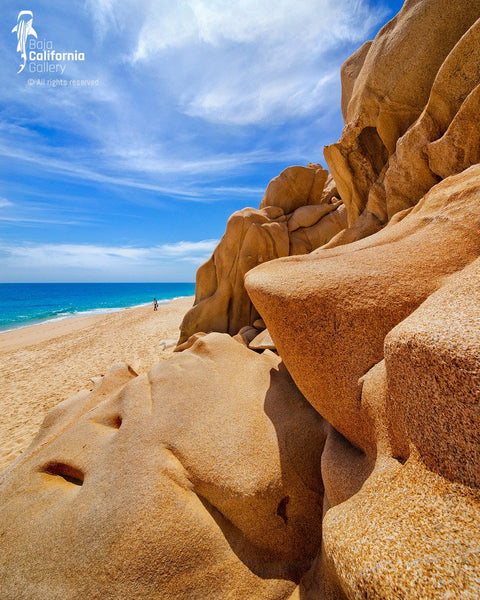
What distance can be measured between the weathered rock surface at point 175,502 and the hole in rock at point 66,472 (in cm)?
1

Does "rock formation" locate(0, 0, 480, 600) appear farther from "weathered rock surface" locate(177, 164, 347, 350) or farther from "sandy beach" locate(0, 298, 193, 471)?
"weathered rock surface" locate(177, 164, 347, 350)

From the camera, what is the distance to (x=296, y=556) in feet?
7.95

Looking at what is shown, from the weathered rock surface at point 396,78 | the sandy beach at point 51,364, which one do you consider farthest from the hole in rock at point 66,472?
the weathered rock surface at point 396,78

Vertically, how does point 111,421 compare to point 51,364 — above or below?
above

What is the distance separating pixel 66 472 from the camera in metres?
3.23

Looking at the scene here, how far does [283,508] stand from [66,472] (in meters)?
2.63

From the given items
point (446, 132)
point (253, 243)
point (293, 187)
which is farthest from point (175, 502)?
point (293, 187)

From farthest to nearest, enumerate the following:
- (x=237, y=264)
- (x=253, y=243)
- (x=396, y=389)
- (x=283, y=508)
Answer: (x=237, y=264)
(x=253, y=243)
(x=283, y=508)
(x=396, y=389)

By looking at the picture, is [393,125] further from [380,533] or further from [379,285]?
[380,533]

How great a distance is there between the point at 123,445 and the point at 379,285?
3192 millimetres

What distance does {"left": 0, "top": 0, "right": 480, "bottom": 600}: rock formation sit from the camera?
124 centimetres

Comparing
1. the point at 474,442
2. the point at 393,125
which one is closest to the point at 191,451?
the point at 474,442

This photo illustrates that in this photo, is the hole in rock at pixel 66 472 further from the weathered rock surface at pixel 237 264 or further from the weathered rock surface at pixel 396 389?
the weathered rock surface at pixel 237 264

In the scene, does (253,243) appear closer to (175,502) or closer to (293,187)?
(293,187)
